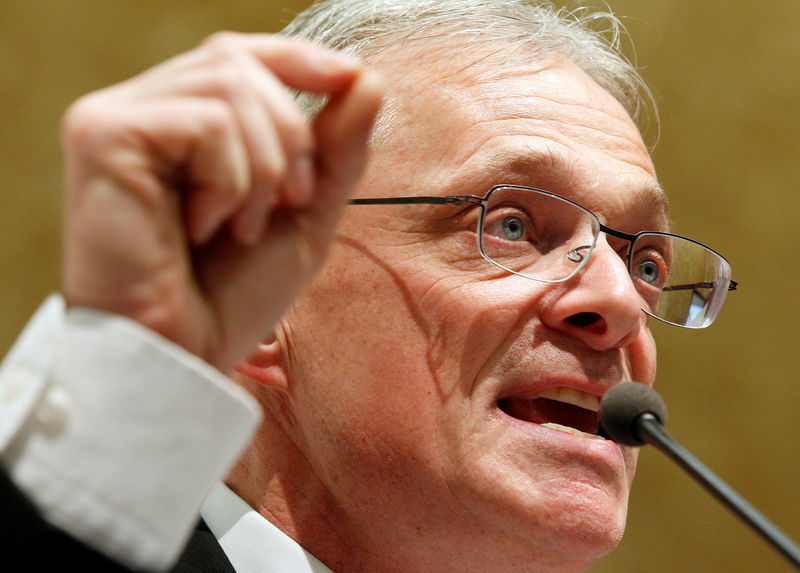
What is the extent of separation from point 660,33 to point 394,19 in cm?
103

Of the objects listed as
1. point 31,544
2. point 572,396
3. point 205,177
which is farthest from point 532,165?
point 31,544

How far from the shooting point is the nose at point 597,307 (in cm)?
132

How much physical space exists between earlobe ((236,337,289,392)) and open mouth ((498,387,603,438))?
0.34 metres

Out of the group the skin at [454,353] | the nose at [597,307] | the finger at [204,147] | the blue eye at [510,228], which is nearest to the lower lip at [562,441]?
the skin at [454,353]

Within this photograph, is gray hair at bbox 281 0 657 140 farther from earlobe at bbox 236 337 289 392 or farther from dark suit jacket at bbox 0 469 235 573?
dark suit jacket at bbox 0 469 235 573

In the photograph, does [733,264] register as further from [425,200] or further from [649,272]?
[425,200]

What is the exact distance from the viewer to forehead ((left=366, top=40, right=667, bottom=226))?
55.3 inches

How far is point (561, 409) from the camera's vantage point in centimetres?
144

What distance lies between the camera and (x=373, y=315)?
137 cm

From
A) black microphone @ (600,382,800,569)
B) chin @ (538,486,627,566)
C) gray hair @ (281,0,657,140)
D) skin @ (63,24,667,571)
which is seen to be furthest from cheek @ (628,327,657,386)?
gray hair @ (281,0,657,140)

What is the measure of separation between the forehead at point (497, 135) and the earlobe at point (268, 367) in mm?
285

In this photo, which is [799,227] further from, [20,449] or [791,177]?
[20,449]

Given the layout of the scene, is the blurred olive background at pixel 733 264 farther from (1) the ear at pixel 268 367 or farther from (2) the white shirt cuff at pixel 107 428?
(2) the white shirt cuff at pixel 107 428

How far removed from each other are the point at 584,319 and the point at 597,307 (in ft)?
0.19
